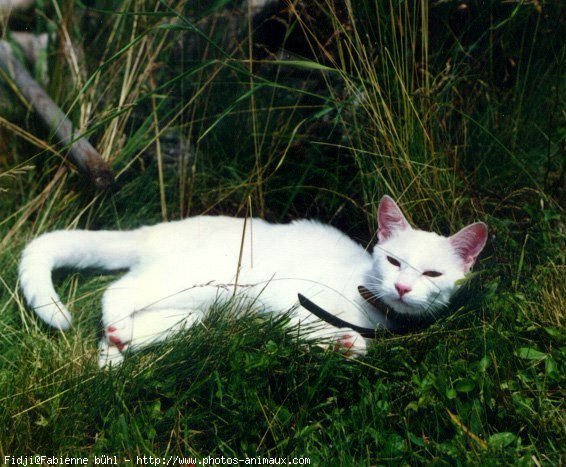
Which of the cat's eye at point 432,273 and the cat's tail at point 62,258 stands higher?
the cat's eye at point 432,273

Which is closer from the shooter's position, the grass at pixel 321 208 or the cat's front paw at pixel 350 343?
the grass at pixel 321 208

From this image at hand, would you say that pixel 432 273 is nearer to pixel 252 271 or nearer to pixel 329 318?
pixel 329 318

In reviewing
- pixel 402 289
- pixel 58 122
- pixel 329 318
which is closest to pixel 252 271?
pixel 329 318

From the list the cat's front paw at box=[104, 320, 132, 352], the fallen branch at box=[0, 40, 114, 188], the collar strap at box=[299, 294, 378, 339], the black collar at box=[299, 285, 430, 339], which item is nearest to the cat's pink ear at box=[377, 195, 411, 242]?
the black collar at box=[299, 285, 430, 339]

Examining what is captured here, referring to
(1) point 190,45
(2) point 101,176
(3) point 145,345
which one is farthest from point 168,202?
(3) point 145,345

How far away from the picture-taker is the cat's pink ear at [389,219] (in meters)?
2.28

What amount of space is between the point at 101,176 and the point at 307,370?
145cm

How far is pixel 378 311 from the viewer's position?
240 centimetres

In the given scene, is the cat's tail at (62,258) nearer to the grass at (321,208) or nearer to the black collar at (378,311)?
the grass at (321,208)

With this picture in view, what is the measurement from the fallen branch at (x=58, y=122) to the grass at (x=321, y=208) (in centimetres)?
11

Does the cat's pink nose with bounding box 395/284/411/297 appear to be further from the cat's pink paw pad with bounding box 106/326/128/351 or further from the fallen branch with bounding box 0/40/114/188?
the fallen branch with bounding box 0/40/114/188

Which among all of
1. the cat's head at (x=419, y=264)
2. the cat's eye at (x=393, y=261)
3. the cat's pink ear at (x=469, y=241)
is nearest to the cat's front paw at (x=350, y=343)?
the cat's head at (x=419, y=264)

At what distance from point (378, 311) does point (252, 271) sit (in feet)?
1.77

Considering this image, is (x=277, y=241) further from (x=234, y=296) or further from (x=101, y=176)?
(x=101, y=176)
